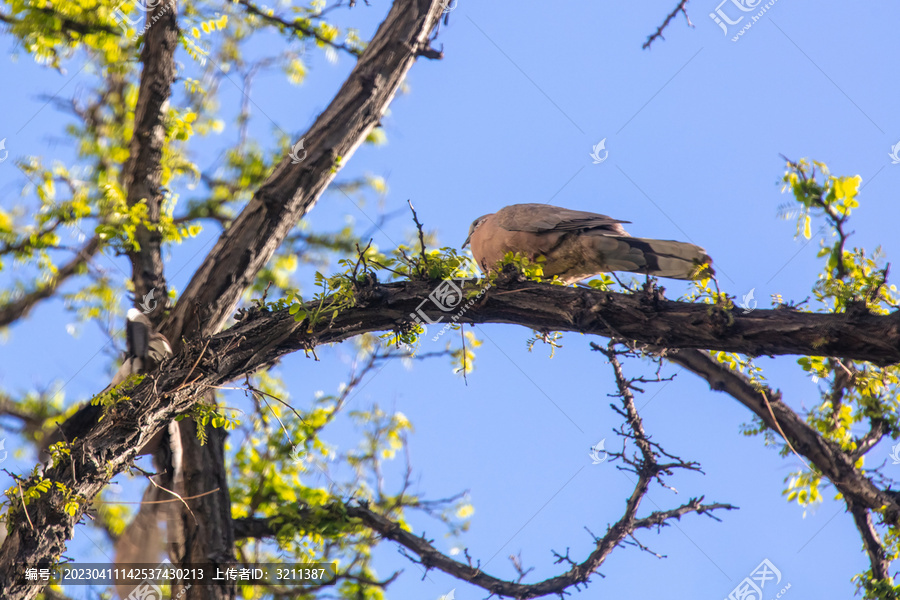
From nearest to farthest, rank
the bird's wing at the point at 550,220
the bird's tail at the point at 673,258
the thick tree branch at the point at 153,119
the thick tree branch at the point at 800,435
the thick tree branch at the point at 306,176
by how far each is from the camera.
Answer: the bird's tail at the point at 673,258
the bird's wing at the point at 550,220
the thick tree branch at the point at 800,435
the thick tree branch at the point at 306,176
the thick tree branch at the point at 153,119

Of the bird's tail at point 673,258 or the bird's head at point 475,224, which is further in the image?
the bird's head at point 475,224

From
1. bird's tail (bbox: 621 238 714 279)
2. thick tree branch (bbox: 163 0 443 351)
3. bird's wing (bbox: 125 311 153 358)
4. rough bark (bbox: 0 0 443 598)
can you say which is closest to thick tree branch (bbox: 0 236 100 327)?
rough bark (bbox: 0 0 443 598)

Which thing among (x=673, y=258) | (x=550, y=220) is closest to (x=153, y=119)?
(x=550, y=220)

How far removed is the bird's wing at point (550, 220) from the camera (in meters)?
3.62

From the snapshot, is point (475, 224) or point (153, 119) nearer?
point (475, 224)

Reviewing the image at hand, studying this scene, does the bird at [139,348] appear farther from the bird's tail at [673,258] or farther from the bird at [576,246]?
the bird's tail at [673,258]

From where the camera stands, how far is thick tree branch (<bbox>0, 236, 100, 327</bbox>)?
20.9 ft

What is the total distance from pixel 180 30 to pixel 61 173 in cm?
197

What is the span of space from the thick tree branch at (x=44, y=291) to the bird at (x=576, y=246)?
180 inches

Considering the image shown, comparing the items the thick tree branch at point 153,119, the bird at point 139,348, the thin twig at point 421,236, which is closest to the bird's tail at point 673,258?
the thin twig at point 421,236

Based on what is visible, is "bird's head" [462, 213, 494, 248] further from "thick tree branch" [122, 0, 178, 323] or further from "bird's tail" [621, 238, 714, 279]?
"thick tree branch" [122, 0, 178, 323]

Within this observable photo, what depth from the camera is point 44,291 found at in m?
6.54

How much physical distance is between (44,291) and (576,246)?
19.8 ft

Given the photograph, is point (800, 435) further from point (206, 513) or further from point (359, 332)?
point (206, 513)
